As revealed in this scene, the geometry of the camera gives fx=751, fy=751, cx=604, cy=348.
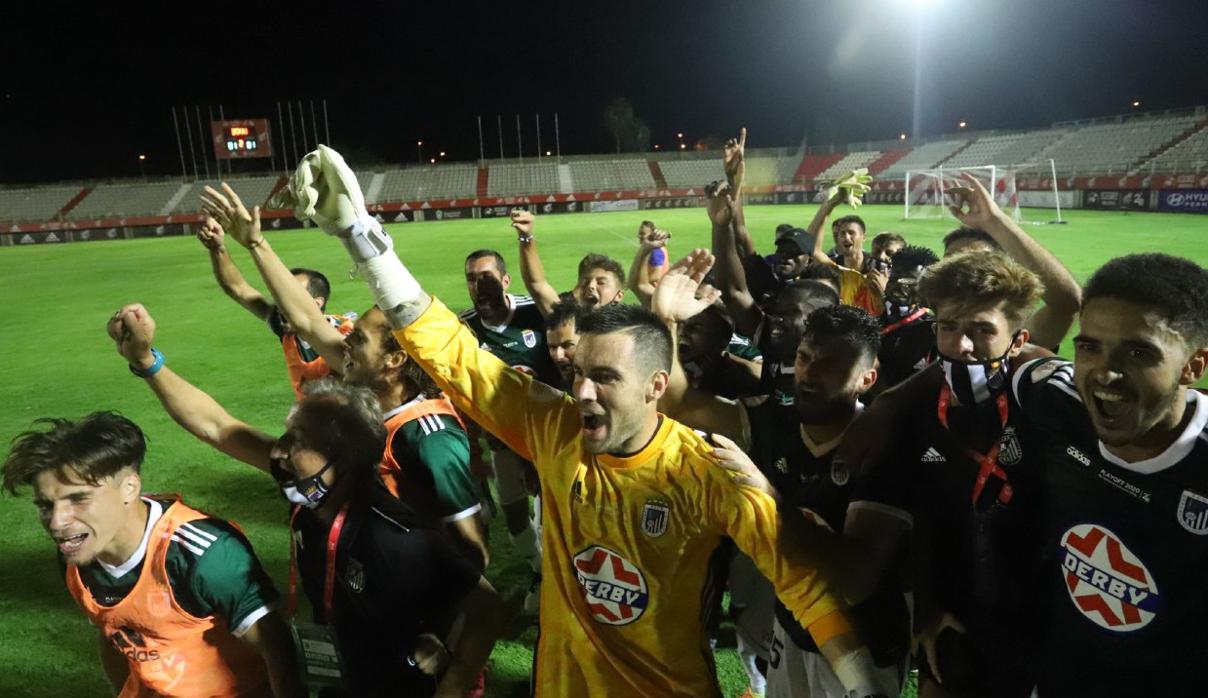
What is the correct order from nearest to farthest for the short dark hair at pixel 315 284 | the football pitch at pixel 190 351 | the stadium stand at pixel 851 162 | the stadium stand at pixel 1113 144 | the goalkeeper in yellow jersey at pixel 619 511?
the goalkeeper in yellow jersey at pixel 619 511, the football pitch at pixel 190 351, the short dark hair at pixel 315 284, the stadium stand at pixel 1113 144, the stadium stand at pixel 851 162

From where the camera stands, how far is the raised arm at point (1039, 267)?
3471 millimetres

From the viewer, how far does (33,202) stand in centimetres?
5275

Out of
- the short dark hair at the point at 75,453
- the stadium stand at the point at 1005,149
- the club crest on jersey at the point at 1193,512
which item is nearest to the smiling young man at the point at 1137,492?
the club crest on jersey at the point at 1193,512

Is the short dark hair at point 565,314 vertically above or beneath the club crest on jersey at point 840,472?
above

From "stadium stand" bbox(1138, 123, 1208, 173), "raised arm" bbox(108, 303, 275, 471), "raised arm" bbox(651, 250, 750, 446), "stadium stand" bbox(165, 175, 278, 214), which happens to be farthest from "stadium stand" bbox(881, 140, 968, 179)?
"raised arm" bbox(108, 303, 275, 471)

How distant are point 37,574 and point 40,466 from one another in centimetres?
387

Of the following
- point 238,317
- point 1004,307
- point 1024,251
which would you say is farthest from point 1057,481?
point 238,317

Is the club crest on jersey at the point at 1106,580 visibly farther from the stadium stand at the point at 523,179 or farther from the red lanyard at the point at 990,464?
the stadium stand at the point at 523,179

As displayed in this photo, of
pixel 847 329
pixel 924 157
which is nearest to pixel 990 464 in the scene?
pixel 847 329

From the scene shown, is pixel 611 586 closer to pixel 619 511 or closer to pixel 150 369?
pixel 619 511

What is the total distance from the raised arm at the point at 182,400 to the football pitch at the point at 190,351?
5.88ft

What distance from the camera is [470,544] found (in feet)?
11.3

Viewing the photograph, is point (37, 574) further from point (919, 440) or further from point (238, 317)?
point (238, 317)

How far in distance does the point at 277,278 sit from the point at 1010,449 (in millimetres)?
3726
